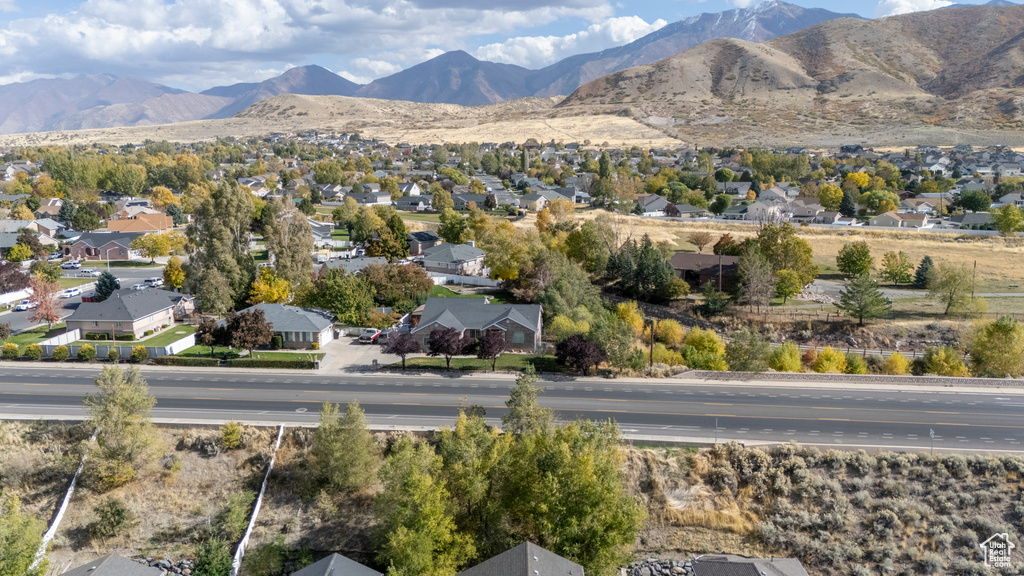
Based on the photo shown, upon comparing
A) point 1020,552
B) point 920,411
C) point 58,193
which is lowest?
point 1020,552

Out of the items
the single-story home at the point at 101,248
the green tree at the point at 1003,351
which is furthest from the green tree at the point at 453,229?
the green tree at the point at 1003,351

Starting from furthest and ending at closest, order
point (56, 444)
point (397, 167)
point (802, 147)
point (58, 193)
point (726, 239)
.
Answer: point (802, 147) → point (397, 167) → point (58, 193) → point (726, 239) → point (56, 444)

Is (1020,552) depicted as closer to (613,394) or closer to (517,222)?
(613,394)

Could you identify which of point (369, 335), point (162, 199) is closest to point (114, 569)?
point (369, 335)

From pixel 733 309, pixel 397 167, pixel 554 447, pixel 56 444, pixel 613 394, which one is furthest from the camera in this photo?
pixel 397 167

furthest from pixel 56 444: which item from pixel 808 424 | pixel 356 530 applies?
pixel 808 424

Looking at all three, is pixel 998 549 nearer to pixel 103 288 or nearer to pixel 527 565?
pixel 527 565

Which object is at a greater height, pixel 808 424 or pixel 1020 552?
pixel 808 424
